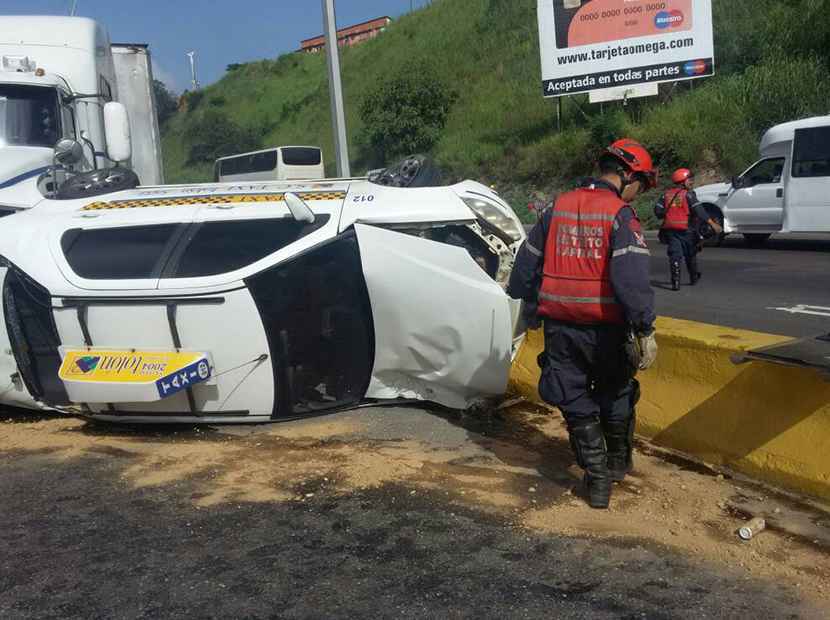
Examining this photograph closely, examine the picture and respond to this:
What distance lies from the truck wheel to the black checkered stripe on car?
353mm

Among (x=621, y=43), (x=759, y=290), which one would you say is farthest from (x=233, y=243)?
(x=621, y=43)

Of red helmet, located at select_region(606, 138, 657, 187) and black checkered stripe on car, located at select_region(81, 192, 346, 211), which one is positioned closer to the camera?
red helmet, located at select_region(606, 138, 657, 187)

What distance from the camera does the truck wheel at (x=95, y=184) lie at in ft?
19.3

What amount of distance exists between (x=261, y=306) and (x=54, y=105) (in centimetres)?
476

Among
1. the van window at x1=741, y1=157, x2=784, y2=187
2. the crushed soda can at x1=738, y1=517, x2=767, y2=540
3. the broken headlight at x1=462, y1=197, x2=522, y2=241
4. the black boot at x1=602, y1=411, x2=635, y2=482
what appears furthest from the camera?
the van window at x1=741, y1=157, x2=784, y2=187

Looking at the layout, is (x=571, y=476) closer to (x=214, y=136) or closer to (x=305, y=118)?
(x=305, y=118)

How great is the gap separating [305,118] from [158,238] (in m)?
47.4

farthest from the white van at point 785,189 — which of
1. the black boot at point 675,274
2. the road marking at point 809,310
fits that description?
the road marking at point 809,310

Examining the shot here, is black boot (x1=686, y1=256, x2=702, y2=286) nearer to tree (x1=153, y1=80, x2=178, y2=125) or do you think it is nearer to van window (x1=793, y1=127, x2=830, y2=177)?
van window (x1=793, y1=127, x2=830, y2=177)

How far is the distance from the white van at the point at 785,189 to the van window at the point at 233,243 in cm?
1269

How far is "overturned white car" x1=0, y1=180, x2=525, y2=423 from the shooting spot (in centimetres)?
491

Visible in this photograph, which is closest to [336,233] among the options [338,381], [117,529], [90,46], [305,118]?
[338,381]

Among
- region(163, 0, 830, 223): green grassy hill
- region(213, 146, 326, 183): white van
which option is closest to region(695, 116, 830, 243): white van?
region(163, 0, 830, 223): green grassy hill

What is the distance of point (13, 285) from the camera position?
202 inches
